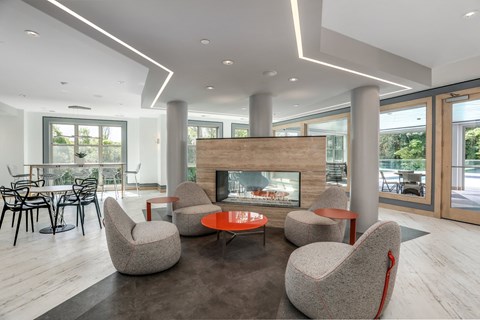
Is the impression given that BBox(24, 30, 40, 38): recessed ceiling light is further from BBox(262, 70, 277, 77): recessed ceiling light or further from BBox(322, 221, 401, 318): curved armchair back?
BBox(322, 221, 401, 318): curved armchair back

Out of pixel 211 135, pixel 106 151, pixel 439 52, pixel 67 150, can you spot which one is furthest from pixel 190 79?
pixel 67 150

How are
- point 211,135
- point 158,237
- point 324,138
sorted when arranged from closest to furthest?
1. point 158,237
2. point 324,138
3. point 211,135

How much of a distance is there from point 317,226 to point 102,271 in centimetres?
287

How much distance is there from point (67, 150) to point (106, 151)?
4.24 feet

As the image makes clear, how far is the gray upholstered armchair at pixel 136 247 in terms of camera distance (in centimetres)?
245

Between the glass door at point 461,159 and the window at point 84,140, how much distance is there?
10.2 metres

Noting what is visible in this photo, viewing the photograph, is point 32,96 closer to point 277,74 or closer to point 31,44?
point 31,44

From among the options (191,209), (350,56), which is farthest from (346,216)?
(191,209)

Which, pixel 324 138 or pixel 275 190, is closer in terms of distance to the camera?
pixel 324 138

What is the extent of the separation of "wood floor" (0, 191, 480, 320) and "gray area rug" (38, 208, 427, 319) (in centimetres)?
32

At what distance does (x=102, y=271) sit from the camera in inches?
104

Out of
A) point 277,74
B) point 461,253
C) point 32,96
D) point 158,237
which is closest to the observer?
point 158,237

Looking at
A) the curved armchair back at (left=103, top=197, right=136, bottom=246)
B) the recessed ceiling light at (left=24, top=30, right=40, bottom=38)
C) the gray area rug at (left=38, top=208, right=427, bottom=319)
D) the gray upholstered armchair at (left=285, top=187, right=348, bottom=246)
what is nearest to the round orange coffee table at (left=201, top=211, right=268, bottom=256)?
the gray area rug at (left=38, top=208, right=427, bottom=319)

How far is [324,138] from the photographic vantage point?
13.5ft
